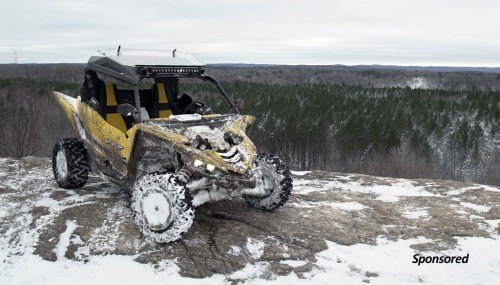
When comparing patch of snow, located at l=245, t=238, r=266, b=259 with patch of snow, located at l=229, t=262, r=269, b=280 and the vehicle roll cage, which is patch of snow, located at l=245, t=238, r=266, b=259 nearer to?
patch of snow, located at l=229, t=262, r=269, b=280

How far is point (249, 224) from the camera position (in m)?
5.68

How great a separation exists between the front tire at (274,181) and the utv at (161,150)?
1 cm

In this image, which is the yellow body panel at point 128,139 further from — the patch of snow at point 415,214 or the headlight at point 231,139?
the patch of snow at point 415,214

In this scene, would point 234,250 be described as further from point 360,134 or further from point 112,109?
point 360,134

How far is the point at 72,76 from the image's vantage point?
50188 millimetres

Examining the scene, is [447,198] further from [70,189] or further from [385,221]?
[70,189]

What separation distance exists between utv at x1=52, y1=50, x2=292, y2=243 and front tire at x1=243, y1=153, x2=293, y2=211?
0.01 m

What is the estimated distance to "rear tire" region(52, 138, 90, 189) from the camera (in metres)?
6.99

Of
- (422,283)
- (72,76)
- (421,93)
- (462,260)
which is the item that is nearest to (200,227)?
(422,283)

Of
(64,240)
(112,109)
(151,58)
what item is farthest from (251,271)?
(112,109)

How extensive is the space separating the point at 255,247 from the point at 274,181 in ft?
3.78

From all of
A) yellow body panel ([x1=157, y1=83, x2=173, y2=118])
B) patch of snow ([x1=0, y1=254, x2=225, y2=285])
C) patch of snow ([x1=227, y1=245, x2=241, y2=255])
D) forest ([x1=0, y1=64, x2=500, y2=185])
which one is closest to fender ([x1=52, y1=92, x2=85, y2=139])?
yellow body panel ([x1=157, y1=83, x2=173, y2=118])

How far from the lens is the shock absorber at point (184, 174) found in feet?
16.5

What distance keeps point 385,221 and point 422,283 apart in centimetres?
169
